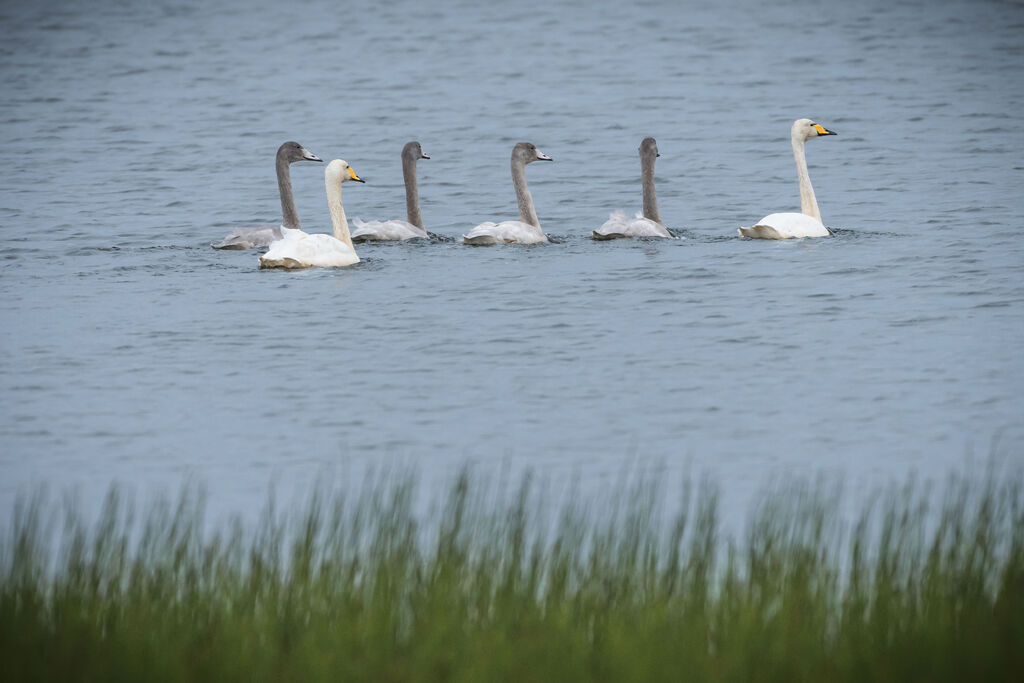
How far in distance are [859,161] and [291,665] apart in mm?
22718

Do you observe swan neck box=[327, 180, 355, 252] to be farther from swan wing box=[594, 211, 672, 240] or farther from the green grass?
the green grass

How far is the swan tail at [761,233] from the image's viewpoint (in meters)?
19.2

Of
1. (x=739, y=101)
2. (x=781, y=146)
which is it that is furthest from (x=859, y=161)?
(x=739, y=101)

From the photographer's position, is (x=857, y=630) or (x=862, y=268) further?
(x=862, y=268)

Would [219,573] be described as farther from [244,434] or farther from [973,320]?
[973,320]

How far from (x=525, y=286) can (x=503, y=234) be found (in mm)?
2434

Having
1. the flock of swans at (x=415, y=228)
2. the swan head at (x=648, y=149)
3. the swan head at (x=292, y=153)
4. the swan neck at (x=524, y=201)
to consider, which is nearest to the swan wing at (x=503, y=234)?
the flock of swans at (x=415, y=228)

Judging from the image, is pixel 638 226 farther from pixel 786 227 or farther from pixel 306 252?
pixel 306 252

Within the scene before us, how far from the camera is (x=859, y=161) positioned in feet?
92.7

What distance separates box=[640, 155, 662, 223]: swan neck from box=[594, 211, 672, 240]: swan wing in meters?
0.57

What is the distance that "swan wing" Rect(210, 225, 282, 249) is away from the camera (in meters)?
19.5

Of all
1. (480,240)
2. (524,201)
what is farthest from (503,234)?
(524,201)

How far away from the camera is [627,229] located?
1950cm

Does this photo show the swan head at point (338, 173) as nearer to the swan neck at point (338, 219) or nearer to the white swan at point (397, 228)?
the swan neck at point (338, 219)
